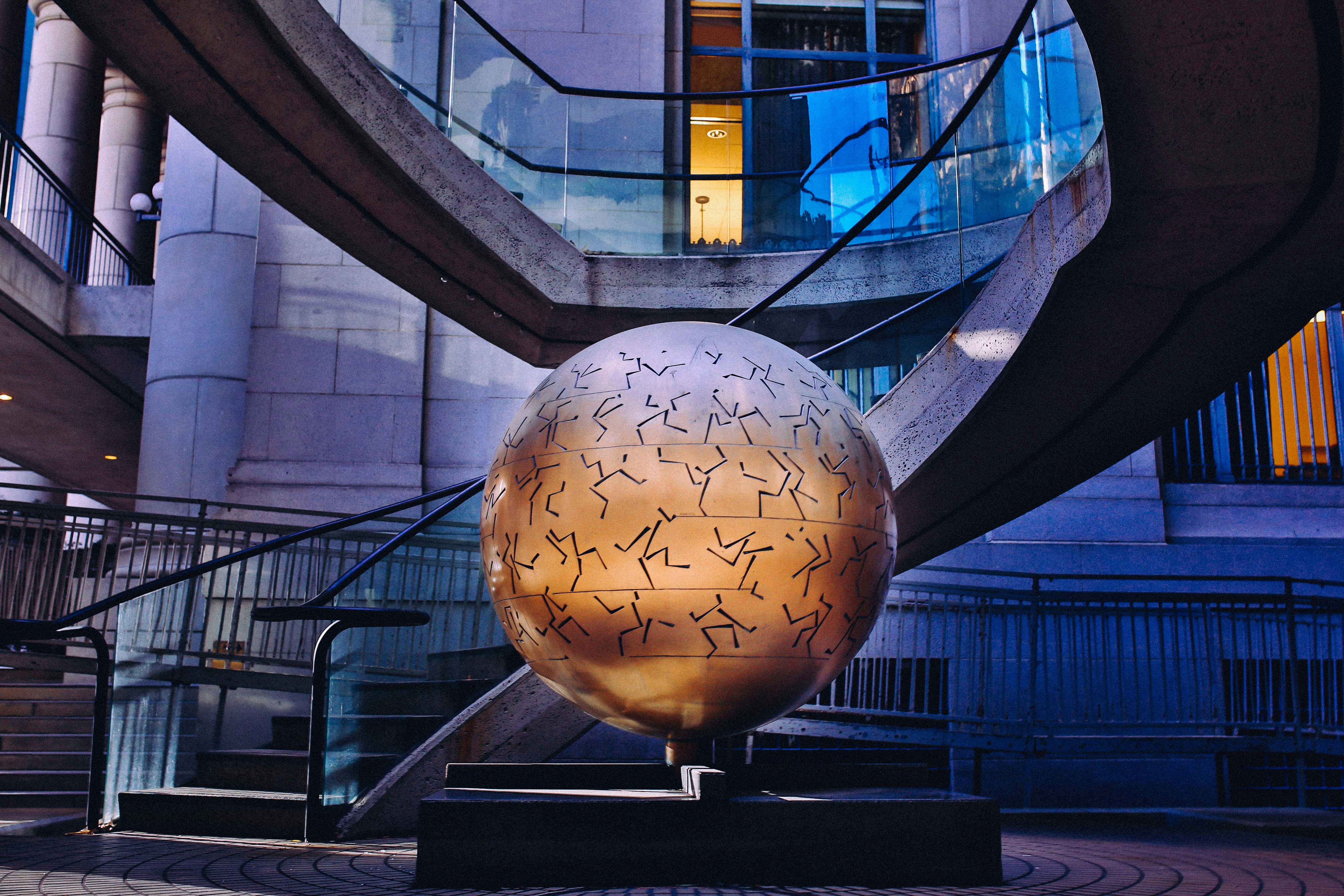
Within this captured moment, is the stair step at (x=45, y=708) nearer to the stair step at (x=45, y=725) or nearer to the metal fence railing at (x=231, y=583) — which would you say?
the stair step at (x=45, y=725)

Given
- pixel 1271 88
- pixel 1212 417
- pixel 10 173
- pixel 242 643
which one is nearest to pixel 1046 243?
pixel 1271 88

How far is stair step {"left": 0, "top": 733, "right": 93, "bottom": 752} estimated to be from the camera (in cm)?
860

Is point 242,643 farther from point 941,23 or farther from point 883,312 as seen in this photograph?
point 941,23

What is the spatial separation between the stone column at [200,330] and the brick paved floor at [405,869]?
21.4 feet

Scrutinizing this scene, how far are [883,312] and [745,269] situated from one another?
2.36m

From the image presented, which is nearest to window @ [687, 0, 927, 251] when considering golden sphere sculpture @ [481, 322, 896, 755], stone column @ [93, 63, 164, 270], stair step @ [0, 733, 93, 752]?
stair step @ [0, 733, 93, 752]

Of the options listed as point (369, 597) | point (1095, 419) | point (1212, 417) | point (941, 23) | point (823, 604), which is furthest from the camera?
point (941, 23)

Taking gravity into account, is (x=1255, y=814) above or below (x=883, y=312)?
below

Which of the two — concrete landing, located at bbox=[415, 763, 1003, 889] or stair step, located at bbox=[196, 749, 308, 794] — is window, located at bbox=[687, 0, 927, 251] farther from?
concrete landing, located at bbox=[415, 763, 1003, 889]

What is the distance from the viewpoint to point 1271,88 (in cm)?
339

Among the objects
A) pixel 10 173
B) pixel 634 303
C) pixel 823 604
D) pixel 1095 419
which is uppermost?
pixel 10 173

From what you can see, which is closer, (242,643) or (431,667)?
(431,667)

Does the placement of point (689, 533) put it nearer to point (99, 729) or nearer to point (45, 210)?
point (99, 729)

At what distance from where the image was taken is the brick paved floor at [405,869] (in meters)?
3.89
